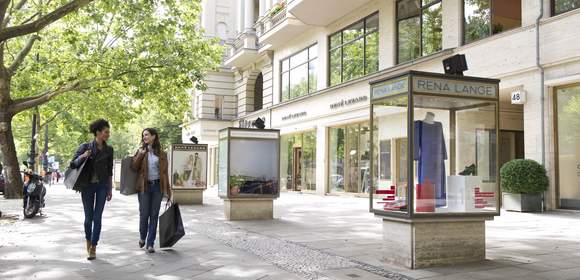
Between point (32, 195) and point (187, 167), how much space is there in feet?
18.0

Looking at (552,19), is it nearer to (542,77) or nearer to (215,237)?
(542,77)

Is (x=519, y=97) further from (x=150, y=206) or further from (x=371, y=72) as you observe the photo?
(x=150, y=206)

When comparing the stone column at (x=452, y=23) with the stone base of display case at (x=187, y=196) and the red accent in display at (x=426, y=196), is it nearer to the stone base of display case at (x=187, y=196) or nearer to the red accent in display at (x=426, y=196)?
the stone base of display case at (x=187, y=196)

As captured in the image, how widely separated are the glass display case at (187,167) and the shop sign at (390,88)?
11516 mm

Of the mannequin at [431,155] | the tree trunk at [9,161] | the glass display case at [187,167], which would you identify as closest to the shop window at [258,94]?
the tree trunk at [9,161]

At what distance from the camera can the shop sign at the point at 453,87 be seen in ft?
21.7

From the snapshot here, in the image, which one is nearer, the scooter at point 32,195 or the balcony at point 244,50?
the scooter at point 32,195

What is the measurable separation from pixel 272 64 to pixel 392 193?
1044 inches

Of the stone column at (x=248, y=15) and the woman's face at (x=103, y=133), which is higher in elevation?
the stone column at (x=248, y=15)

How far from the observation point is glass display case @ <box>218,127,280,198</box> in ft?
41.6

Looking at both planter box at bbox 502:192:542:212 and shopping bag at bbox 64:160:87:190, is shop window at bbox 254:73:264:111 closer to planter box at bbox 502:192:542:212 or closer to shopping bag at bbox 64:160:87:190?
planter box at bbox 502:192:542:212

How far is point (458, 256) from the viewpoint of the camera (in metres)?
6.75

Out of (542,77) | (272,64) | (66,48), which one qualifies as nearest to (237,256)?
(542,77)

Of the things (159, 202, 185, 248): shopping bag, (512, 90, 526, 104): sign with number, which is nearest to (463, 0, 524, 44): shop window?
(512, 90, 526, 104): sign with number
